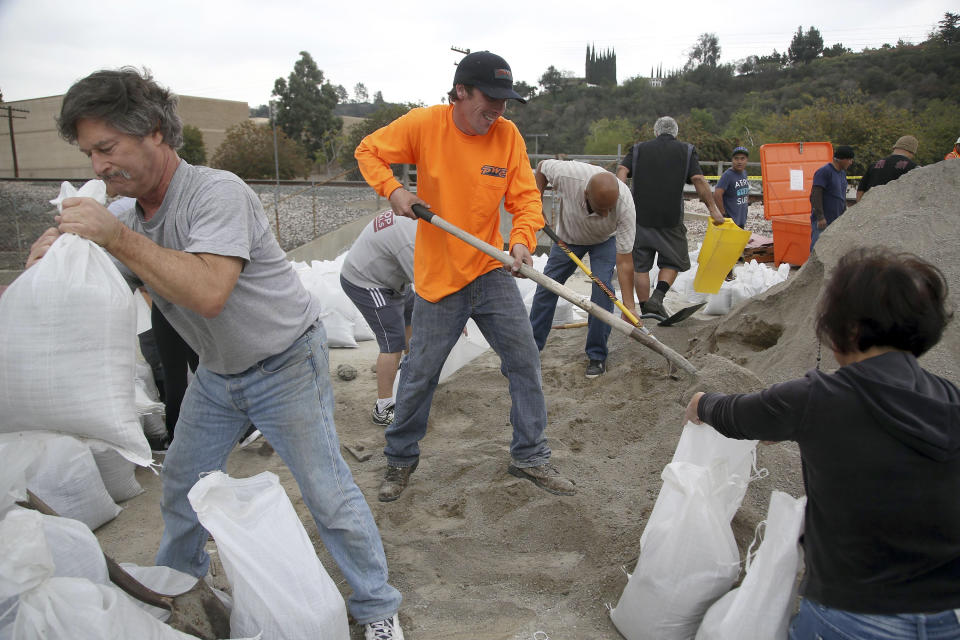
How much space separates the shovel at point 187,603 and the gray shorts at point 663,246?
4.20m

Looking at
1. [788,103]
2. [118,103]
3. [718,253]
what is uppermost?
[788,103]

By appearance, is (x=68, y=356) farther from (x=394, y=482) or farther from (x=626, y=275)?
(x=626, y=275)

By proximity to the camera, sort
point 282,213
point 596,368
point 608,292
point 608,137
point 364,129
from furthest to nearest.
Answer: point 608,137 < point 364,129 < point 282,213 < point 596,368 < point 608,292

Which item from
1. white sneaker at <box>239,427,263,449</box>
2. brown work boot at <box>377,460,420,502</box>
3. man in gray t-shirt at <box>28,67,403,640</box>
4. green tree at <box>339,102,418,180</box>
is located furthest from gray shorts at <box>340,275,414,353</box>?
green tree at <box>339,102,418,180</box>

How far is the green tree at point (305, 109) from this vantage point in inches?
1598

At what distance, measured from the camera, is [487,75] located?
243 centimetres

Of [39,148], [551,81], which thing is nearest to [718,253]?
[39,148]

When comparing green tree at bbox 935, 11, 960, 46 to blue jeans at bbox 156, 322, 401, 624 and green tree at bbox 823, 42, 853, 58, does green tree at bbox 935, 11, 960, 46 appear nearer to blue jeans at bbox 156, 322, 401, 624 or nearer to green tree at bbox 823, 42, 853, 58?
green tree at bbox 823, 42, 853, 58

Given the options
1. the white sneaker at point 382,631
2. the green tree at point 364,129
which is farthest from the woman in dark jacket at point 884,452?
the green tree at point 364,129

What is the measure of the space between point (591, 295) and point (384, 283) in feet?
5.08

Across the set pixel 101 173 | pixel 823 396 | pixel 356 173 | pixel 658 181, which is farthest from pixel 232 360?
pixel 356 173

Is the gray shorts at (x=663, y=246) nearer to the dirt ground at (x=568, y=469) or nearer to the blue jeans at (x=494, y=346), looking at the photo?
the dirt ground at (x=568, y=469)

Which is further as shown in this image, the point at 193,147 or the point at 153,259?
the point at 193,147

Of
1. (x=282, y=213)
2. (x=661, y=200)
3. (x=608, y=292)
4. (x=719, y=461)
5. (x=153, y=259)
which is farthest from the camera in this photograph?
(x=282, y=213)
